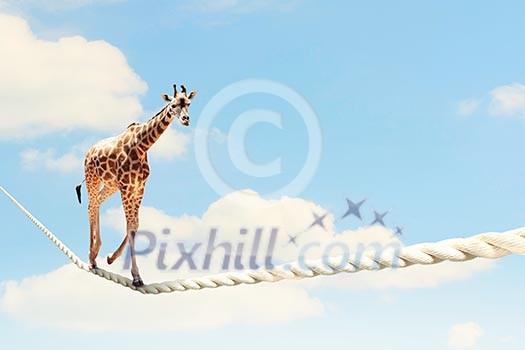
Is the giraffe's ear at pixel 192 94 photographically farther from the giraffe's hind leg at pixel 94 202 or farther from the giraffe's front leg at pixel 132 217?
the giraffe's hind leg at pixel 94 202

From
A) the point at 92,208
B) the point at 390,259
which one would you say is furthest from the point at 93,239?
the point at 390,259

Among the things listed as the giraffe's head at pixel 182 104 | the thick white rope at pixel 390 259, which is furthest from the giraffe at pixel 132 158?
the thick white rope at pixel 390 259

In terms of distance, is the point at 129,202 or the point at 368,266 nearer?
the point at 368,266

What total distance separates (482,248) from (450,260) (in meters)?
0.14

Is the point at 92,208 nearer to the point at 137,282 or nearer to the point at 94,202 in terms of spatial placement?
the point at 94,202

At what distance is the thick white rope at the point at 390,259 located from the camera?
6.98 feet

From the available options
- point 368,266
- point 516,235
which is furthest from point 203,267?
point 516,235

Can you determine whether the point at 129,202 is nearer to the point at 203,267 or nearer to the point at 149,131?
the point at 149,131

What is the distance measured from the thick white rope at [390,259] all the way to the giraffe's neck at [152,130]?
941 mm

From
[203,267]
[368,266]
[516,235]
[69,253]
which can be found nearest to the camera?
[516,235]

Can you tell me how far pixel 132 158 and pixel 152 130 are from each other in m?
0.25

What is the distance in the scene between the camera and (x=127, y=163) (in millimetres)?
4160

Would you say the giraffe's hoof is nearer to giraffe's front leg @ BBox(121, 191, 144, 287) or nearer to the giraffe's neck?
giraffe's front leg @ BBox(121, 191, 144, 287)

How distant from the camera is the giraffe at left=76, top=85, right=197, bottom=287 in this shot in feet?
12.4
